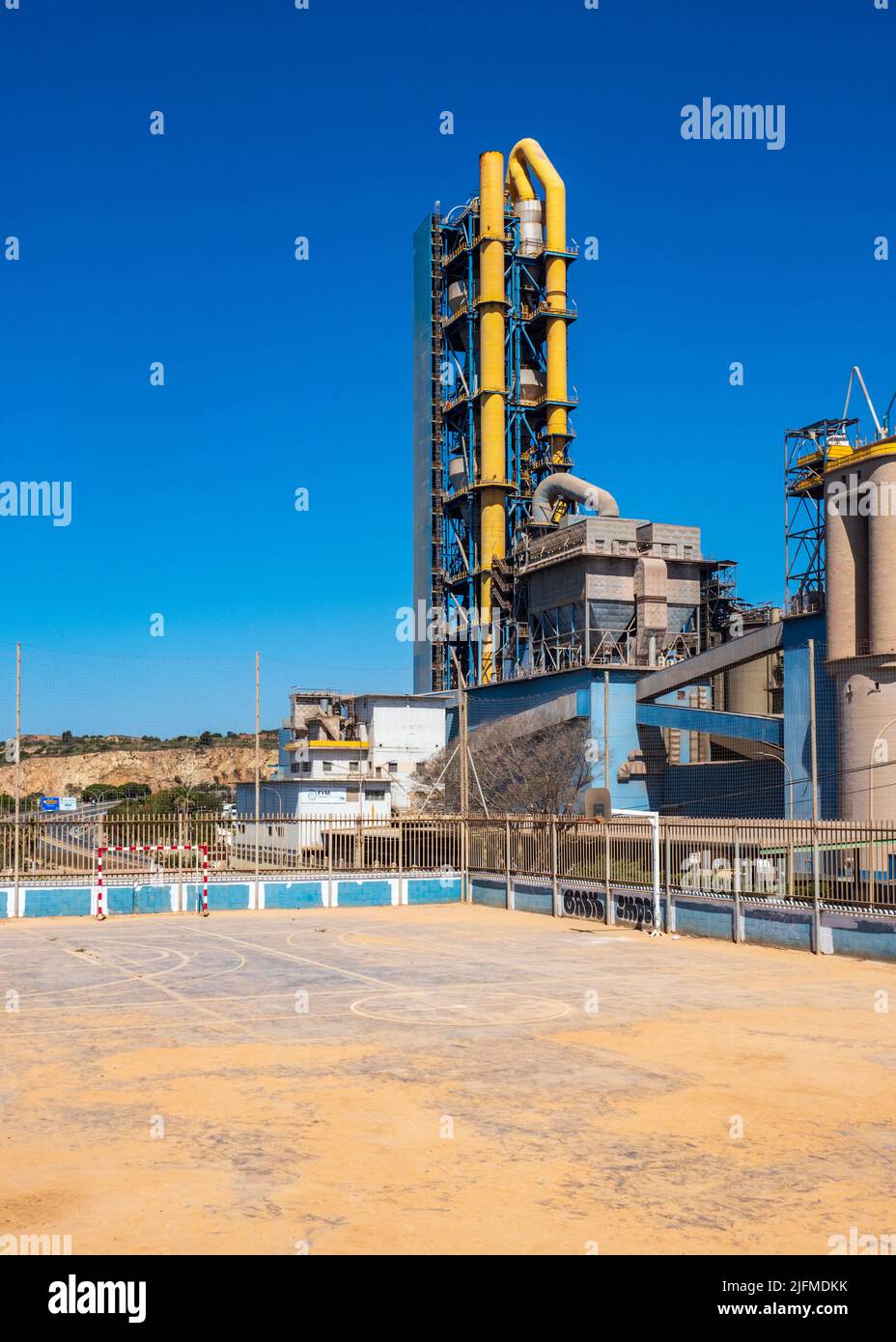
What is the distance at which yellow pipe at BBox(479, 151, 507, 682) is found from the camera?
79062 mm

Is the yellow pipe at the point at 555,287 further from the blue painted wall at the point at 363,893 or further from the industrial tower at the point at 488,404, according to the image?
the blue painted wall at the point at 363,893

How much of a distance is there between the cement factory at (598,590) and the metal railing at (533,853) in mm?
3601

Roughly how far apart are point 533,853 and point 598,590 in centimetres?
3341

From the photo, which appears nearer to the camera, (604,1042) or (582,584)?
(604,1042)

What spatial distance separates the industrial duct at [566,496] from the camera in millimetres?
76312

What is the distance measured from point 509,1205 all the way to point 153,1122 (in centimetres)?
416

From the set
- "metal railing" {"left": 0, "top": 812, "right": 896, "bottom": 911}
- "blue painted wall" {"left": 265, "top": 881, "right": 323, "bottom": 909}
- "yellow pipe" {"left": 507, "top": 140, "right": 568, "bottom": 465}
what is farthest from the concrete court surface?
"yellow pipe" {"left": 507, "top": 140, "right": 568, "bottom": 465}

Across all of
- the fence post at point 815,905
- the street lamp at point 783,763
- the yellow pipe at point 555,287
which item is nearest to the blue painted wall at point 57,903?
the fence post at point 815,905

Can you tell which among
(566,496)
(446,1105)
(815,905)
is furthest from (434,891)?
(566,496)

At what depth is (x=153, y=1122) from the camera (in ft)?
38.1

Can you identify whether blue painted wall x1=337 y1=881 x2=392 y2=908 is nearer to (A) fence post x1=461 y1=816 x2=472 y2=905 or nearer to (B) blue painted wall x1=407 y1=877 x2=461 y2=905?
(B) blue painted wall x1=407 y1=877 x2=461 y2=905

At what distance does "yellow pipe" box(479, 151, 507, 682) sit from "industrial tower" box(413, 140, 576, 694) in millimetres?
89
